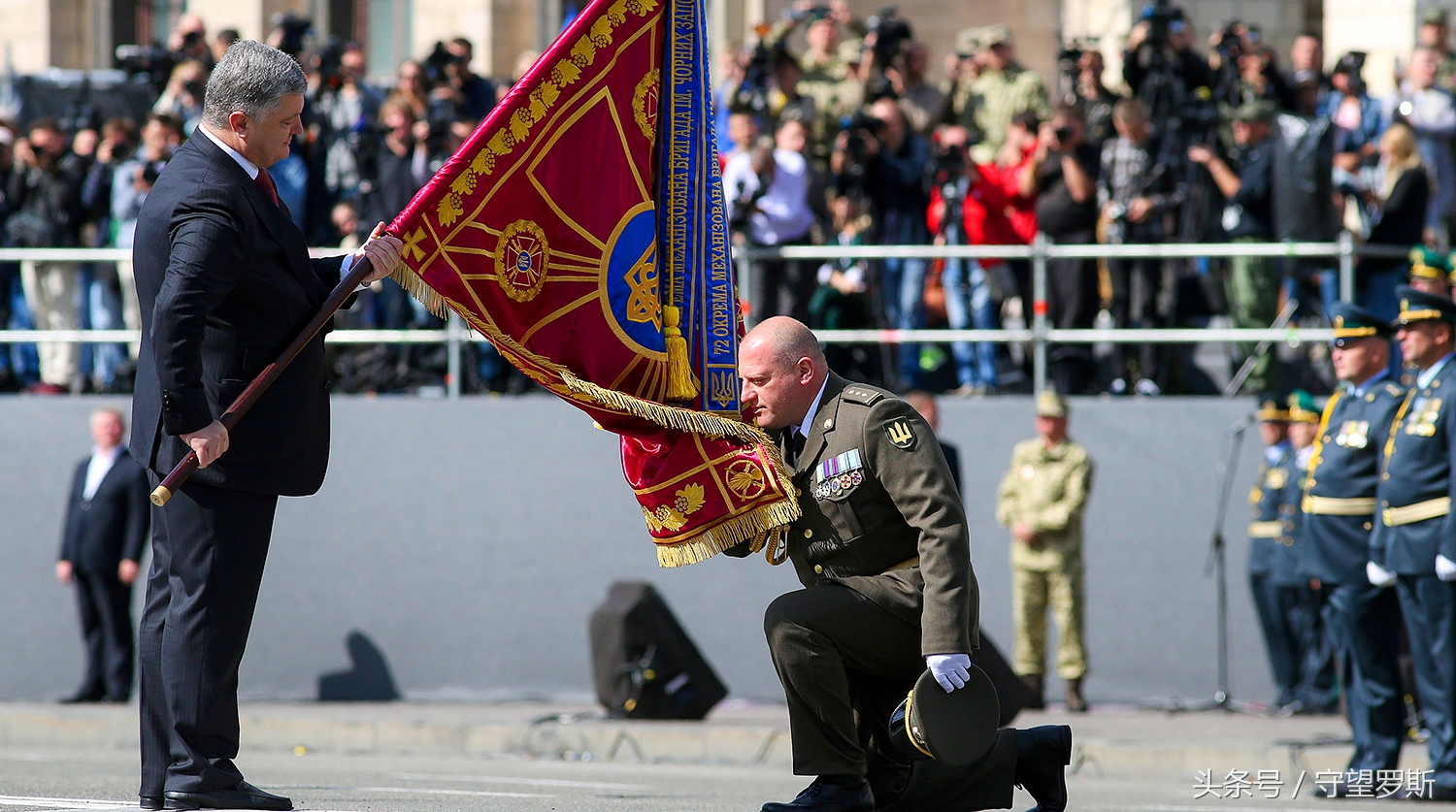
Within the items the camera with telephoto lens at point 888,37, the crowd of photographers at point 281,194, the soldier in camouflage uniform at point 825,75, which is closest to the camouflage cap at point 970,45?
the camera with telephoto lens at point 888,37

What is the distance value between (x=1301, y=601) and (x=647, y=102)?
22.6 feet

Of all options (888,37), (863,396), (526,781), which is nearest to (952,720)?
(863,396)

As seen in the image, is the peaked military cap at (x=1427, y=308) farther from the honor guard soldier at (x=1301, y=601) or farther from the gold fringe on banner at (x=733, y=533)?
the gold fringe on banner at (x=733, y=533)

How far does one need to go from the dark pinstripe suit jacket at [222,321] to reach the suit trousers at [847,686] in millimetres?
1492

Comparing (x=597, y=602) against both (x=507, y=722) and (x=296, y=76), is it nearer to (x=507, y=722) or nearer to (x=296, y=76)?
(x=507, y=722)

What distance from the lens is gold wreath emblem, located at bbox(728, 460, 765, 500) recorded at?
5539 mm

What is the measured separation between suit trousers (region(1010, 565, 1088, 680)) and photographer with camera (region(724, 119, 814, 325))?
7.31 ft

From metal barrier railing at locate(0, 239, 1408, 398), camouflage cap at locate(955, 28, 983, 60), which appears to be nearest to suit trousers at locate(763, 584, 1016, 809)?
metal barrier railing at locate(0, 239, 1408, 398)

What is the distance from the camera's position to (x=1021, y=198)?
39.9ft

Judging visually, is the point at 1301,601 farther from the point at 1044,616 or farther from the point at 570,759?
the point at 570,759

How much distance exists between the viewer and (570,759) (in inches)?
403

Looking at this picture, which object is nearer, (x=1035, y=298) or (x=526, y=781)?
(x=526, y=781)

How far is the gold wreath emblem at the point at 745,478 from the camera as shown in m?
5.54

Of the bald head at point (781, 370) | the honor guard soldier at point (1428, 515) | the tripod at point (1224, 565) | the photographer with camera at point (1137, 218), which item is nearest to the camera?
the bald head at point (781, 370)
